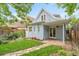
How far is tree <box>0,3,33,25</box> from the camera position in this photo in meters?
2.94

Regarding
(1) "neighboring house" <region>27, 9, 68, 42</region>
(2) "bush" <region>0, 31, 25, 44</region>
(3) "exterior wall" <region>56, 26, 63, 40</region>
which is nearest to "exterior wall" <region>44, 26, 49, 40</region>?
(1) "neighboring house" <region>27, 9, 68, 42</region>

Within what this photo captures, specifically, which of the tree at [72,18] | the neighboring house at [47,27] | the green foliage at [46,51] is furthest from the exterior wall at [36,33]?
the tree at [72,18]

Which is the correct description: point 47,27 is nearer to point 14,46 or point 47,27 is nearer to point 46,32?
point 46,32

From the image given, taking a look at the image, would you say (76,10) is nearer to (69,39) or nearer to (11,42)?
(69,39)

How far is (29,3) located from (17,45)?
52 centimetres

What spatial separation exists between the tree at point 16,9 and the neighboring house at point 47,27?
6.0 inches

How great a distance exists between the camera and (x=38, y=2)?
2.93m

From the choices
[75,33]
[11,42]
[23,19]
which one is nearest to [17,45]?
[11,42]

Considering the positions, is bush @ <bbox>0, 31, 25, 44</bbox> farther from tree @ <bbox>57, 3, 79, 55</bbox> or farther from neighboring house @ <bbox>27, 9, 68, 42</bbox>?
tree @ <bbox>57, 3, 79, 55</bbox>

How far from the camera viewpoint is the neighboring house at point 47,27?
2.95m

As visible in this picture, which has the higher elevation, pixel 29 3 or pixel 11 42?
pixel 29 3

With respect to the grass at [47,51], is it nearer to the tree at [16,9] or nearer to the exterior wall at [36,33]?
the exterior wall at [36,33]

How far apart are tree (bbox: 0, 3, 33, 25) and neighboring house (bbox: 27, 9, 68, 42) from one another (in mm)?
153

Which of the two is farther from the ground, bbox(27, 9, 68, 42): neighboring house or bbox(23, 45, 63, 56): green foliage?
bbox(27, 9, 68, 42): neighboring house
